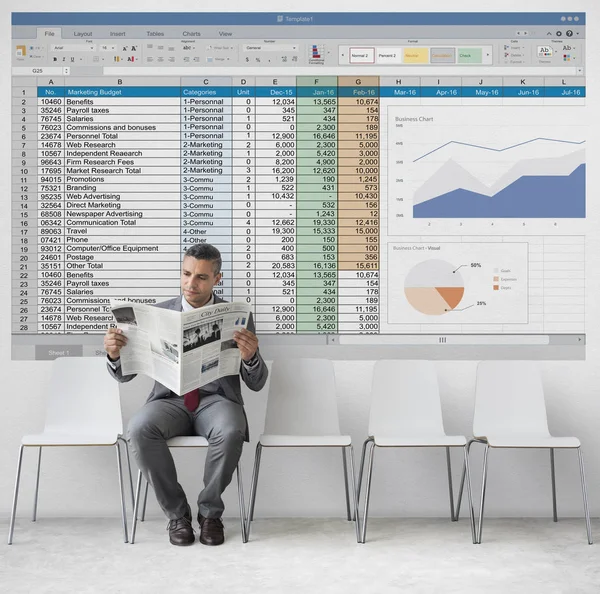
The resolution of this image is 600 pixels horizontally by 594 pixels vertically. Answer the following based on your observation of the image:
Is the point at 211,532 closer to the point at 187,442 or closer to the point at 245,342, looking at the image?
the point at 187,442

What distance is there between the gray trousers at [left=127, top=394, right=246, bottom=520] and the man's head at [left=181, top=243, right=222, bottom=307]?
0.53 m

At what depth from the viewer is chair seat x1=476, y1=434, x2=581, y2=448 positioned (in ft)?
10.4

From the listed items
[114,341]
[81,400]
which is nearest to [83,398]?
[81,400]

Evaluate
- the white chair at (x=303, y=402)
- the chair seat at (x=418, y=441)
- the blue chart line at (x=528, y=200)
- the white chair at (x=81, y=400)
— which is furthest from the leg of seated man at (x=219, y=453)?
the blue chart line at (x=528, y=200)

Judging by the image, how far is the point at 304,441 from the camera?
320 centimetres

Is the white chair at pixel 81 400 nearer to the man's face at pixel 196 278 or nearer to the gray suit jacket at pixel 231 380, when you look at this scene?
the gray suit jacket at pixel 231 380

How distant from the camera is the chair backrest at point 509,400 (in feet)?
11.6

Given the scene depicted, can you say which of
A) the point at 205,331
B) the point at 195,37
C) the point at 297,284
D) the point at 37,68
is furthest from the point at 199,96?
the point at 205,331

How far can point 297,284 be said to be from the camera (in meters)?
3.73

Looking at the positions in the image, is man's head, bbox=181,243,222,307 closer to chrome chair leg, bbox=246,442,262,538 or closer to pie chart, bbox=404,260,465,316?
chrome chair leg, bbox=246,442,262,538

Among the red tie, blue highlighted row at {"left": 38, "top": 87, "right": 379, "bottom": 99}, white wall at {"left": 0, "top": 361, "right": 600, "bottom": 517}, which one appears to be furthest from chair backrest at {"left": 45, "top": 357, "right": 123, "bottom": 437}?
blue highlighted row at {"left": 38, "top": 87, "right": 379, "bottom": 99}

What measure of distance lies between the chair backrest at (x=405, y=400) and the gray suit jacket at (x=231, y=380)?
62 centimetres

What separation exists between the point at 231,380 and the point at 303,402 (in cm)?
42

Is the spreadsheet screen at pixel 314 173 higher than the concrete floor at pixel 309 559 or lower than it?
higher
